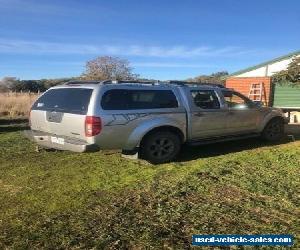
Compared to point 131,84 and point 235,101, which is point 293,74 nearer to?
point 235,101

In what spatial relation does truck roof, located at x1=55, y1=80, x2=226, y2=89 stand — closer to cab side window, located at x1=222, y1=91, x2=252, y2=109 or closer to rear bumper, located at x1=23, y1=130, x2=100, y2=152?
cab side window, located at x1=222, y1=91, x2=252, y2=109

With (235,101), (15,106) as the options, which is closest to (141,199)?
(235,101)

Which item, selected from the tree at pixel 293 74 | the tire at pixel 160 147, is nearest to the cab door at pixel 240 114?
the tree at pixel 293 74

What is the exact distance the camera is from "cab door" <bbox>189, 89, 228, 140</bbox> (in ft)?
31.3

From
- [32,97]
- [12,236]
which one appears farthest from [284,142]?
[32,97]

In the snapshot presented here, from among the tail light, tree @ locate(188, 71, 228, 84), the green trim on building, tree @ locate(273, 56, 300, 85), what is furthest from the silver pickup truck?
tree @ locate(188, 71, 228, 84)

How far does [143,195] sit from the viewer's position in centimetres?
639

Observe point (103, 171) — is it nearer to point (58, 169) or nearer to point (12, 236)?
point (58, 169)

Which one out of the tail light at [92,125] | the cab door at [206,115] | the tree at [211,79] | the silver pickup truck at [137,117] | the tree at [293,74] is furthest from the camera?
the tree at [211,79]

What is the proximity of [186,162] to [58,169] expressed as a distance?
2.61m

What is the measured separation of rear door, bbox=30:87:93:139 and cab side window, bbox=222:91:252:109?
3.68 metres

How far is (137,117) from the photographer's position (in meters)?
8.49

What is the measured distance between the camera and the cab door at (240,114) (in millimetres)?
10278

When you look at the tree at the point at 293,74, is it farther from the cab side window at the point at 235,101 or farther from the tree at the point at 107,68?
the tree at the point at 107,68
